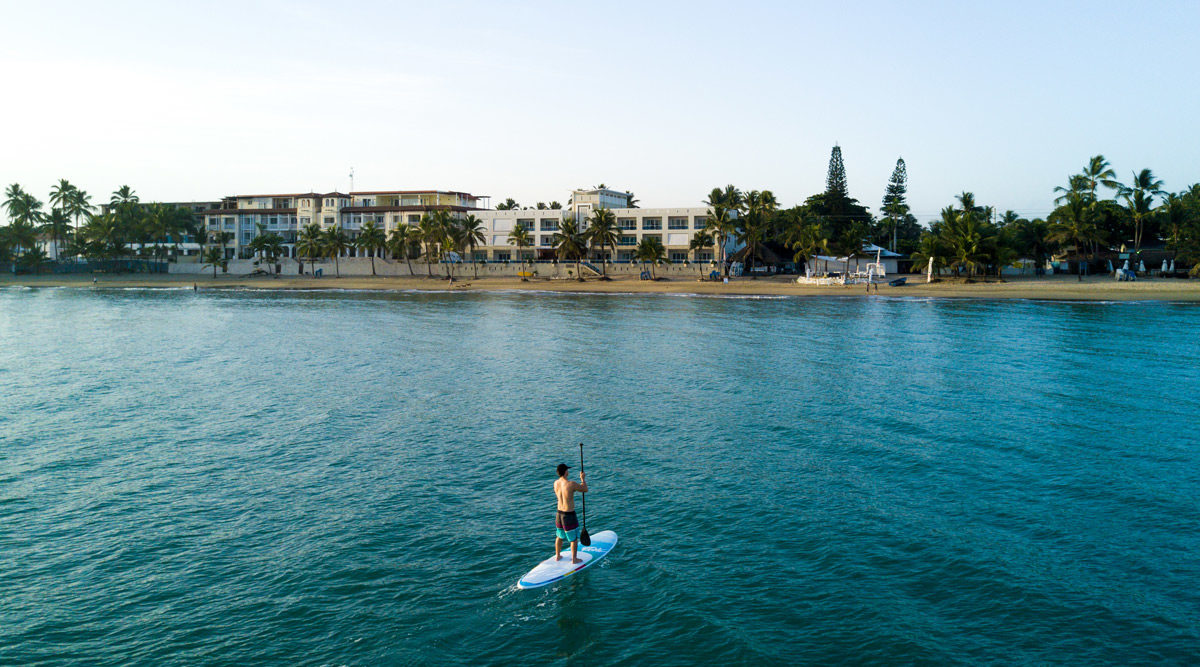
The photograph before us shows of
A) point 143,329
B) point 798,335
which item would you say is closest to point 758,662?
point 798,335

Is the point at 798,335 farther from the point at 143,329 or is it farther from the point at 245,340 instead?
the point at 143,329

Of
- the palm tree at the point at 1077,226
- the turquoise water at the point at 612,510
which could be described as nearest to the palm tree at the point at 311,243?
the turquoise water at the point at 612,510

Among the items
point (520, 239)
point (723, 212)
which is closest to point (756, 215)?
point (723, 212)

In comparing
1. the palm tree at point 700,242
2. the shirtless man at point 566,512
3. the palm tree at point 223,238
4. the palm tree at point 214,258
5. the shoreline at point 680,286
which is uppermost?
the palm tree at point 223,238

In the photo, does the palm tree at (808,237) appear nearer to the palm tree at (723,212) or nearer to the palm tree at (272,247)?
the palm tree at (723,212)

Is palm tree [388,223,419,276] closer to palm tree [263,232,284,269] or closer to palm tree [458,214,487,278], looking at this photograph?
palm tree [458,214,487,278]

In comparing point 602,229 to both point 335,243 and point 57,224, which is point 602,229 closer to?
point 335,243

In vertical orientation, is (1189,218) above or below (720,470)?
above
